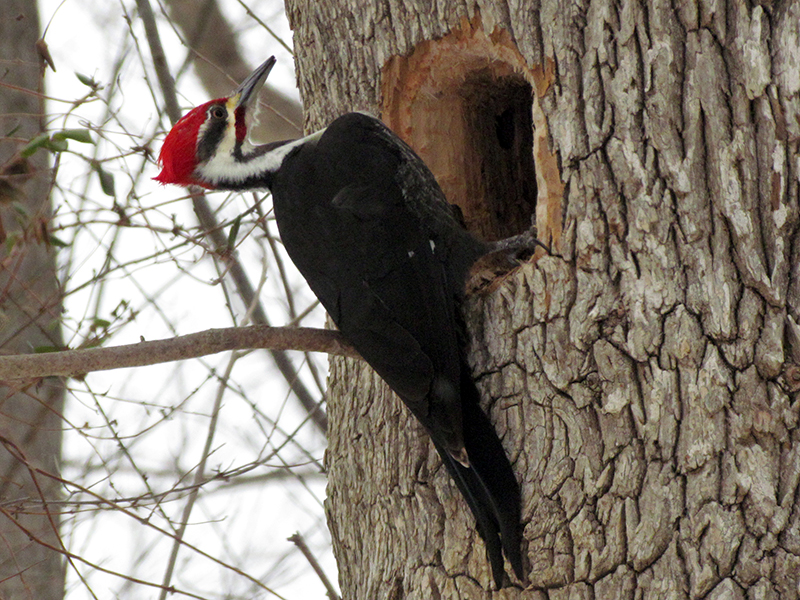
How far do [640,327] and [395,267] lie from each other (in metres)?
0.69

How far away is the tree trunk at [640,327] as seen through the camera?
1834mm

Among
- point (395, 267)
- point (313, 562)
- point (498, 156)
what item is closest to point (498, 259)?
point (395, 267)

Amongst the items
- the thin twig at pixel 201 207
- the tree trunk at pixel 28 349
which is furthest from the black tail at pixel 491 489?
the tree trunk at pixel 28 349

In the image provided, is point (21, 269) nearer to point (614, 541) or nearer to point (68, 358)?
point (68, 358)

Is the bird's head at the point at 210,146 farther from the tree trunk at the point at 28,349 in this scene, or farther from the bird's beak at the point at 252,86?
the tree trunk at the point at 28,349

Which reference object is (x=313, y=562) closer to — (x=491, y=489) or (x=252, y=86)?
(x=491, y=489)

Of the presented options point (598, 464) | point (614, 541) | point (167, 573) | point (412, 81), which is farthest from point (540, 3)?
point (167, 573)

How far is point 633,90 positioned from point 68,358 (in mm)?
1474

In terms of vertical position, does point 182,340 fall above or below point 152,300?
below

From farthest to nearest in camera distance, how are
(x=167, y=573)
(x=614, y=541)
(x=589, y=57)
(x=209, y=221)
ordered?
(x=209, y=221), (x=167, y=573), (x=589, y=57), (x=614, y=541)

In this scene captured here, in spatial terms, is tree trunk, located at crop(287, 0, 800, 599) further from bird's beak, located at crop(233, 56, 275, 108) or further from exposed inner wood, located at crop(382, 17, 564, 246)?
bird's beak, located at crop(233, 56, 275, 108)

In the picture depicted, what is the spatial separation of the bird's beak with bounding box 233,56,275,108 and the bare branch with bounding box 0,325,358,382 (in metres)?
1.14

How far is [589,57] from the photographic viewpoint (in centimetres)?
211

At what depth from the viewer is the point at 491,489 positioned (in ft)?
6.89
